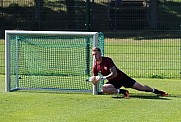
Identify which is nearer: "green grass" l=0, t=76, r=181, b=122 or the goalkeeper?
"green grass" l=0, t=76, r=181, b=122

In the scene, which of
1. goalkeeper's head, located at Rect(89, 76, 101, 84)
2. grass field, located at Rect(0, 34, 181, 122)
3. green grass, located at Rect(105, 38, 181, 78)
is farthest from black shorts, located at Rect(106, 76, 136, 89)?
green grass, located at Rect(105, 38, 181, 78)

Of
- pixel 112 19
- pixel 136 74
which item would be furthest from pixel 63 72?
pixel 112 19

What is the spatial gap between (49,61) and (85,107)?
358cm

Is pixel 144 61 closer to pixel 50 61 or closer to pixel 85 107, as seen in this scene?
pixel 50 61

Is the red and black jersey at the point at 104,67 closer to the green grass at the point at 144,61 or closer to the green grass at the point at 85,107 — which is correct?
the green grass at the point at 85,107

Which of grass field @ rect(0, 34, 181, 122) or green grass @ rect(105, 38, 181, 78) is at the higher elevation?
green grass @ rect(105, 38, 181, 78)

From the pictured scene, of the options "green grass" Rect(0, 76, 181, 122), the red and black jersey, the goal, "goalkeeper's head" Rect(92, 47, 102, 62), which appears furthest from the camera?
the goal

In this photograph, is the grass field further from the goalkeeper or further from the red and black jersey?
the red and black jersey

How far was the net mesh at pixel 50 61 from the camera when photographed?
45.2ft

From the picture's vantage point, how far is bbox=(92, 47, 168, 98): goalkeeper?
1248 cm

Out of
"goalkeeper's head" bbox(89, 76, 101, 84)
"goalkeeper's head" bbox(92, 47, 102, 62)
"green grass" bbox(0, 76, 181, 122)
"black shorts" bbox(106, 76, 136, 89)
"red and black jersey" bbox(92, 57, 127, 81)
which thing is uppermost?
"goalkeeper's head" bbox(92, 47, 102, 62)

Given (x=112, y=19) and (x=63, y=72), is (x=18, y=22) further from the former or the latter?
(x=63, y=72)

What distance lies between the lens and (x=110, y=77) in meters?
12.5

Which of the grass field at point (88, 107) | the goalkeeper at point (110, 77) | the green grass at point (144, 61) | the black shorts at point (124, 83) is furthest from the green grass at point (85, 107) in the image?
the green grass at point (144, 61)
